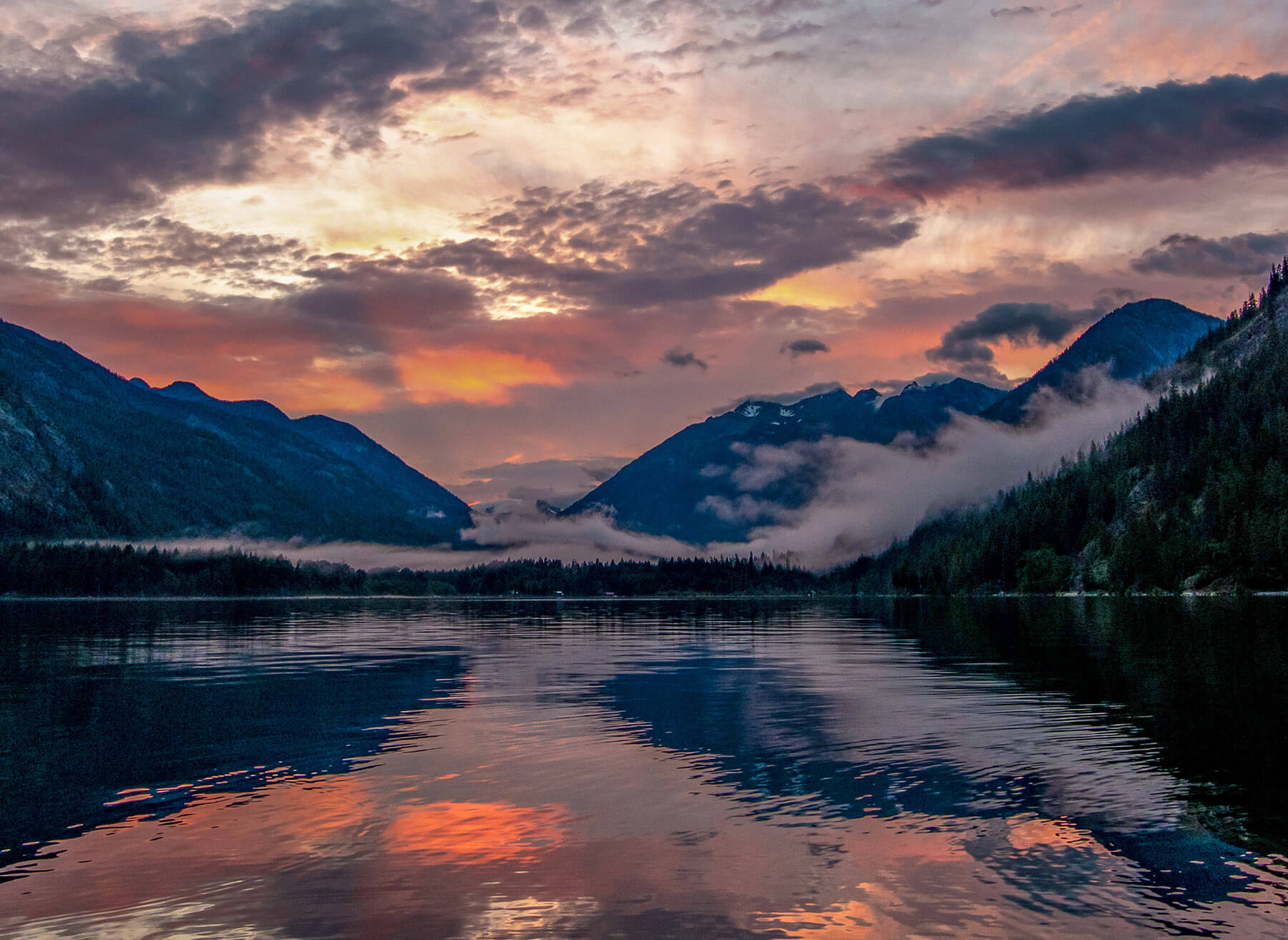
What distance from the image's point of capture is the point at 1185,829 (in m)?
30.5

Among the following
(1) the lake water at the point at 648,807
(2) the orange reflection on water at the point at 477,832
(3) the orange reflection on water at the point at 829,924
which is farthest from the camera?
(2) the orange reflection on water at the point at 477,832

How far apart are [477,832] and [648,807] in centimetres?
636

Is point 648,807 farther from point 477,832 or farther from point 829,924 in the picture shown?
point 829,924

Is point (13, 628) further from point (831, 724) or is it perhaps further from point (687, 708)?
point (831, 724)

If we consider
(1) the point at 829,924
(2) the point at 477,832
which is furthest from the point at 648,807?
(1) the point at 829,924

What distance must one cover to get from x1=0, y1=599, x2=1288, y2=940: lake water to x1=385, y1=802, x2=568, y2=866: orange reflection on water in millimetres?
145

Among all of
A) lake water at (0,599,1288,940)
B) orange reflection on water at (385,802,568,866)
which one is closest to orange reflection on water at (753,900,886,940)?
lake water at (0,599,1288,940)

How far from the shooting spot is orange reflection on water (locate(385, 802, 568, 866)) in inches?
1122

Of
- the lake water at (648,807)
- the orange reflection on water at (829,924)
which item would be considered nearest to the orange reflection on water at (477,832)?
the lake water at (648,807)

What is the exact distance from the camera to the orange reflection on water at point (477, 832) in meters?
28.5

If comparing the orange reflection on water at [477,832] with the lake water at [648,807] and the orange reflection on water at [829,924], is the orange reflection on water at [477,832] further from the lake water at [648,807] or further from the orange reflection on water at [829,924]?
the orange reflection on water at [829,924]

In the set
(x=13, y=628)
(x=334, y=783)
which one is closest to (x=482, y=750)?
(x=334, y=783)

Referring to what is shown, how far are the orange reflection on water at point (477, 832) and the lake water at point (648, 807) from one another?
0.47ft

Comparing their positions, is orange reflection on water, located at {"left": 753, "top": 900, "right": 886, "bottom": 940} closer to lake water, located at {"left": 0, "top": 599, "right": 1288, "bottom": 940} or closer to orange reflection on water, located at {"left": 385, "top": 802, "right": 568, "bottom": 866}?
lake water, located at {"left": 0, "top": 599, "right": 1288, "bottom": 940}
